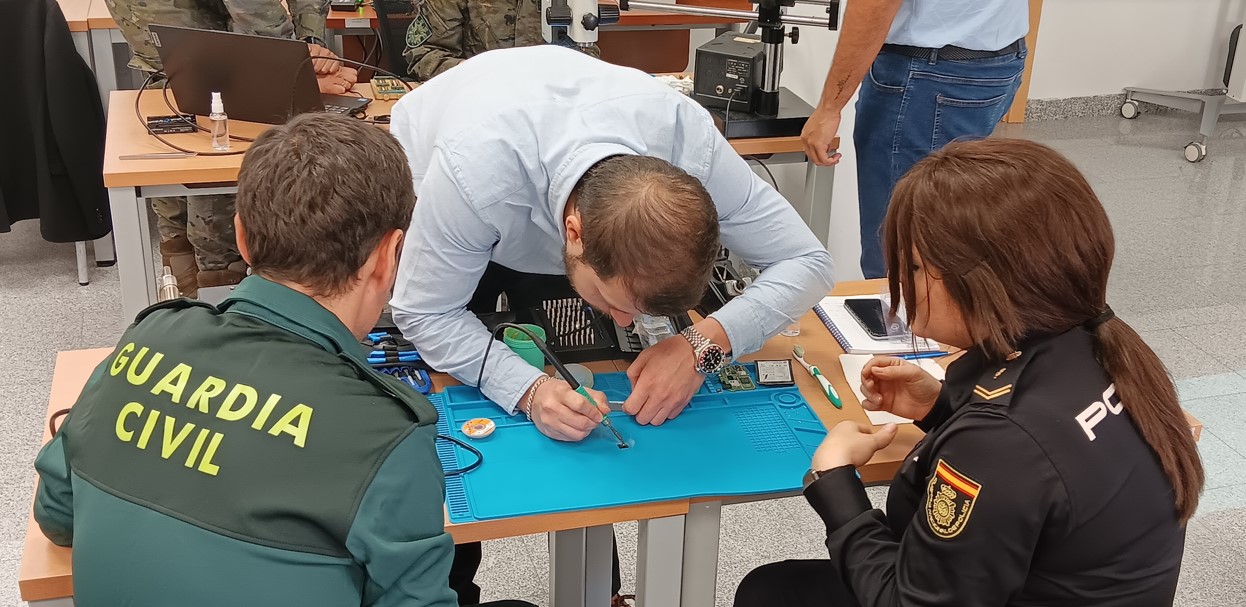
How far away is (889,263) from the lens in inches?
48.8

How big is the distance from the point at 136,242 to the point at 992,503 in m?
2.10

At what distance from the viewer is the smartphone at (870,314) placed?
1791 millimetres

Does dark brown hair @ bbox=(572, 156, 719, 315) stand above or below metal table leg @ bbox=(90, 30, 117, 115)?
above

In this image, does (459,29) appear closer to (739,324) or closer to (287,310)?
(739,324)

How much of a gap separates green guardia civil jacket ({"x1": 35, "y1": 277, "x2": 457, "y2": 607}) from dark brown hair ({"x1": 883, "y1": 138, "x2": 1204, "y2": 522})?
582 millimetres

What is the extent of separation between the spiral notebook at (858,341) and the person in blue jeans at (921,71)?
51cm

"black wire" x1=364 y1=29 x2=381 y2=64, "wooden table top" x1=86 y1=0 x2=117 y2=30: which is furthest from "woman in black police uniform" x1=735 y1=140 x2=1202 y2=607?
"black wire" x1=364 y1=29 x2=381 y2=64

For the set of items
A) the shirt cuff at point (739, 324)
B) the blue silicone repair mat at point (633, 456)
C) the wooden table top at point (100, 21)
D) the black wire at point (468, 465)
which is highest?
the wooden table top at point (100, 21)

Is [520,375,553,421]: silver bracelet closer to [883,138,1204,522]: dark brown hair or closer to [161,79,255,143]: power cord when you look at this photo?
[883,138,1204,522]: dark brown hair

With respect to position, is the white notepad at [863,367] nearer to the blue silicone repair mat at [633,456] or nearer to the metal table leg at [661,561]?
the blue silicone repair mat at [633,456]

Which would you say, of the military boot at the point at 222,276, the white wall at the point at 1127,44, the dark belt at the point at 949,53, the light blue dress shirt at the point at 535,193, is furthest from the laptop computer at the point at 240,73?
the white wall at the point at 1127,44

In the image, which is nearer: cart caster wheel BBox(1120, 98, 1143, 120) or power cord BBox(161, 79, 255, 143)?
power cord BBox(161, 79, 255, 143)

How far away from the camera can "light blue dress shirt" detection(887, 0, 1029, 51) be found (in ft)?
7.36

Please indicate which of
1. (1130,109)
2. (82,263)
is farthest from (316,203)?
(1130,109)
